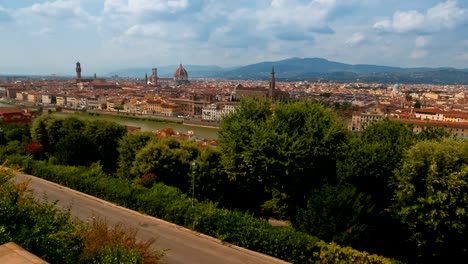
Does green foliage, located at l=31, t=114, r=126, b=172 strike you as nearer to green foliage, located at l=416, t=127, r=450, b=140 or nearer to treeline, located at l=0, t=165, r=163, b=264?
treeline, located at l=0, t=165, r=163, b=264

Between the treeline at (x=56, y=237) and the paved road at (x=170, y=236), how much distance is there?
3.01 feet

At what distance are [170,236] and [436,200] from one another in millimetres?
3628

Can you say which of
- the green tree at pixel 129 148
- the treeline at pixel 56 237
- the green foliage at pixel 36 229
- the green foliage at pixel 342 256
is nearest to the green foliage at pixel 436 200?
the green foliage at pixel 342 256

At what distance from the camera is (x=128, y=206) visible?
6297 mm

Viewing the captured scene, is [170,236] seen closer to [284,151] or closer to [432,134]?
[284,151]

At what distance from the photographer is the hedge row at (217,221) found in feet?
15.3

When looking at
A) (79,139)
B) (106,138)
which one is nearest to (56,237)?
(79,139)

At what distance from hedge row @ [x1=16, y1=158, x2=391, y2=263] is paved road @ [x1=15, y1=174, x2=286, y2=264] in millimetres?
119

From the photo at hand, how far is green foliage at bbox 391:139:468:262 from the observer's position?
5.07m

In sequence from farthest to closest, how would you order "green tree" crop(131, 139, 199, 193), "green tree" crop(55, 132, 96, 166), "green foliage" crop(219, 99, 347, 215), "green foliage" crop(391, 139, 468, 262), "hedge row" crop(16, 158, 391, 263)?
"green tree" crop(55, 132, 96, 166) < "green tree" crop(131, 139, 199, 193) < "green foliage" crop(219, 99, 347, 215) < "green foliage" crop(391, 139, 468, 262) < "hedge row" crop(16, 158, 391, 263)

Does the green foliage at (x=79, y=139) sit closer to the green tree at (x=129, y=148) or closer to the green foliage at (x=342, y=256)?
the green tree at (x=129, y=148)

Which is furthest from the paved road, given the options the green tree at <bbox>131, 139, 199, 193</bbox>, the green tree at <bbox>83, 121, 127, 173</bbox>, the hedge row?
the green tree at <bbox>83, 121, 127, 173</bbox>

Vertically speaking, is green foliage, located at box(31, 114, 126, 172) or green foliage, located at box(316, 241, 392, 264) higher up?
green foliage, located at box(31, 114, 126, 172)

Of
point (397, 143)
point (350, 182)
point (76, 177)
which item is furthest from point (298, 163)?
point (76, 177)
